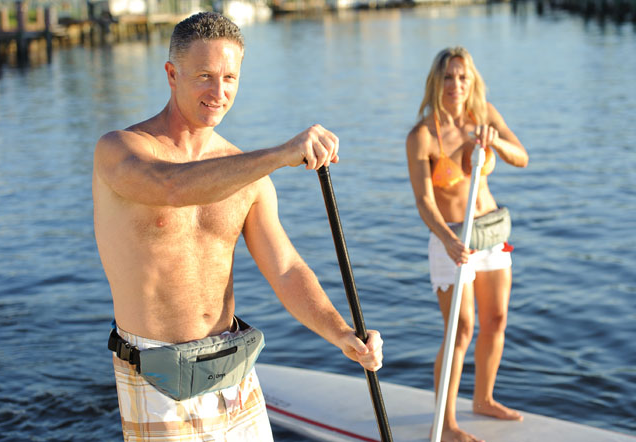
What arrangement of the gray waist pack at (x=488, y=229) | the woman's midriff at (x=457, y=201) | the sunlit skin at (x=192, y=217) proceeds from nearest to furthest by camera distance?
the sunlit skin at (x=192, y=217) → the gray waist pack at (x=488, y=229) → the woman's midriff at (x=457, y=201)

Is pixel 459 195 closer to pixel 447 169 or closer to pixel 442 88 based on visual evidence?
pixel 447 169

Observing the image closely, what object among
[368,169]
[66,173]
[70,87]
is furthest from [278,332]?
[70,87]

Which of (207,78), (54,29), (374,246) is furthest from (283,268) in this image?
(54,29)

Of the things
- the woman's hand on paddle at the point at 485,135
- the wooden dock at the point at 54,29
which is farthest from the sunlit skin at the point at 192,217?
the wooden dock at the point at 54,29

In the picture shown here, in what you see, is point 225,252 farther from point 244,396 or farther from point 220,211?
point 244,396

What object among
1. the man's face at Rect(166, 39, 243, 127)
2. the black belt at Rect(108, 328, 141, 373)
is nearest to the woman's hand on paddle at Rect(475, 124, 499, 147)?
the man's face at Rect(166, 39, 243, 127)

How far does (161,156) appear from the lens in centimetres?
319

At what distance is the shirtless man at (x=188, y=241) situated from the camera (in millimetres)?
3035

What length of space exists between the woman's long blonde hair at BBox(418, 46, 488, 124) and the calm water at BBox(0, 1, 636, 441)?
273cm

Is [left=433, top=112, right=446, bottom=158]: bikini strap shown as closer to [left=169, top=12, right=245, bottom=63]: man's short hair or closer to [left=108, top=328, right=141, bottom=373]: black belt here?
[left=169, top=12, right=245, bottom=63]: man's short hair

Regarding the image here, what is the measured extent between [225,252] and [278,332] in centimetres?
552

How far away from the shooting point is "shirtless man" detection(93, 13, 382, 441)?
119 inches

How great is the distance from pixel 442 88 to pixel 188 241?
2.71m

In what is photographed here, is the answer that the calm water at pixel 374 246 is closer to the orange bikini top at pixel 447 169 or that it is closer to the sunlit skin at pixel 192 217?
the orange bikini top at pixel 447 169
